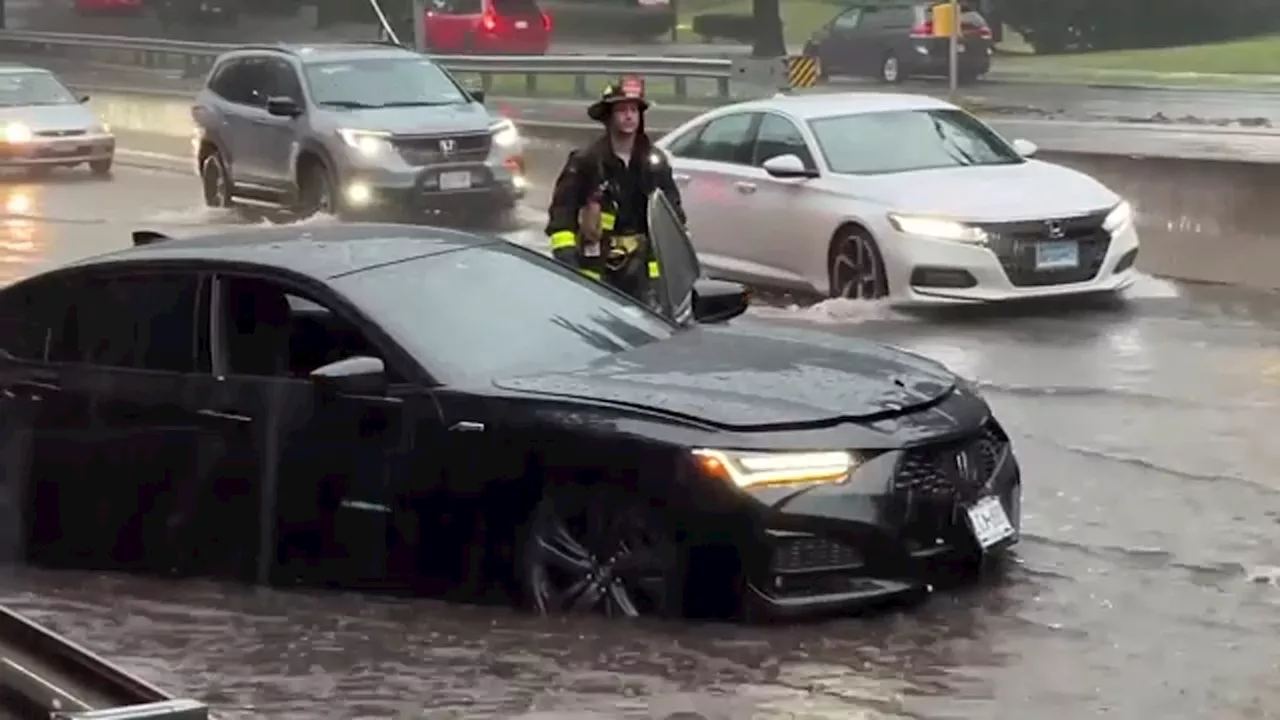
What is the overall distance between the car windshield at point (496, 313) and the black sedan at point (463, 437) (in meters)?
0.02

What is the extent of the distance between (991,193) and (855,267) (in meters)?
1.06

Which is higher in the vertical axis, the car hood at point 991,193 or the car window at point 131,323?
the car window at point 131,323

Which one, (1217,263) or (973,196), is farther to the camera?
(1217,263)

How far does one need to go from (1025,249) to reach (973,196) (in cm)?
51

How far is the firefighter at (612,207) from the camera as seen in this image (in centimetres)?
1083

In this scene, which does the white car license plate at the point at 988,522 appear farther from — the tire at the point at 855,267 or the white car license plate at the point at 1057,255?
the tire at the point at 855,267

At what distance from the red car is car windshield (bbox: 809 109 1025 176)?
32520mm

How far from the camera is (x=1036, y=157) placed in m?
18.7

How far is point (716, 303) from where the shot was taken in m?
10.0

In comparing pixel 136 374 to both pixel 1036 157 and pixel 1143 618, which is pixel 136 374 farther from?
pixel 1036 157

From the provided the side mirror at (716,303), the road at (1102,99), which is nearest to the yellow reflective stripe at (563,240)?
the side mirror at (716,303)

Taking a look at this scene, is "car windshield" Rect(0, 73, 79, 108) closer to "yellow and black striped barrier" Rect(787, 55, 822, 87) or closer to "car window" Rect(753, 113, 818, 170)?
"yellow and black striped barrier" Rect(787, 55, 822, 87)

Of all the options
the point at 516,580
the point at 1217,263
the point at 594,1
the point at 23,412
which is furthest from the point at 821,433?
the point at 594,1

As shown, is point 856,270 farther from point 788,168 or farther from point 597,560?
point 597,560
